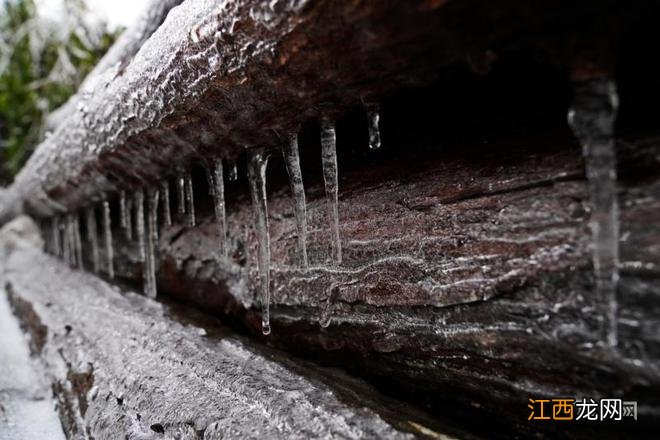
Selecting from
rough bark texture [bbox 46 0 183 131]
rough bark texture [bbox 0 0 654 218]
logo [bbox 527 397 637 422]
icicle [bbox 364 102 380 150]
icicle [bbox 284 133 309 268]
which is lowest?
logo [bbox 527 397 637 422]

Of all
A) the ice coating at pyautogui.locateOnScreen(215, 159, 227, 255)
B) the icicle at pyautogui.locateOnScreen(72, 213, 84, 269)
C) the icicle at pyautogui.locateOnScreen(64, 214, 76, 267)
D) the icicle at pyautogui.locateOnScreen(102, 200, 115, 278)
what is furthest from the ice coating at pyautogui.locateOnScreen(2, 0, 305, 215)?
the icicle at pyautogui.locateOnScreen(64, 214, 76, 267)

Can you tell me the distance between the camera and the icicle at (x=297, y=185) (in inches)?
40.2

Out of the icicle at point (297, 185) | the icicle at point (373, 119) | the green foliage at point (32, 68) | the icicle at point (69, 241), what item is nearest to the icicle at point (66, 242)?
the icicle at point (69, 241)

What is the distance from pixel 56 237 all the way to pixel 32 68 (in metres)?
4.26

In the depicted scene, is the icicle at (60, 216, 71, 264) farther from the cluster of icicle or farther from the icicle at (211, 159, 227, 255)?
the icicle at (211, 159, 227, 255)

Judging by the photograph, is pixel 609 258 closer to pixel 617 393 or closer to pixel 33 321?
pixel 617 393

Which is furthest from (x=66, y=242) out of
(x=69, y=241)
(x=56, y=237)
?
(x=56, y=237)

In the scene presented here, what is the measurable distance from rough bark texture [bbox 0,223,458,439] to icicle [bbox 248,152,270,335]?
0.18m

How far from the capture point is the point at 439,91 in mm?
834

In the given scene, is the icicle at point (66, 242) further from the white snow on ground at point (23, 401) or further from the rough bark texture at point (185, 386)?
the rough bark texture at point (185, 386)

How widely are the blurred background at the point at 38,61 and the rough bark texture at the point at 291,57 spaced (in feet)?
15.2

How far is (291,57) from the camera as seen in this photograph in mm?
721

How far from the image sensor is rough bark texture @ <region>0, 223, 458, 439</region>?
2.68 ft

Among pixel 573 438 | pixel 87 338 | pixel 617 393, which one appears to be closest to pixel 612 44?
pixel 617 393
